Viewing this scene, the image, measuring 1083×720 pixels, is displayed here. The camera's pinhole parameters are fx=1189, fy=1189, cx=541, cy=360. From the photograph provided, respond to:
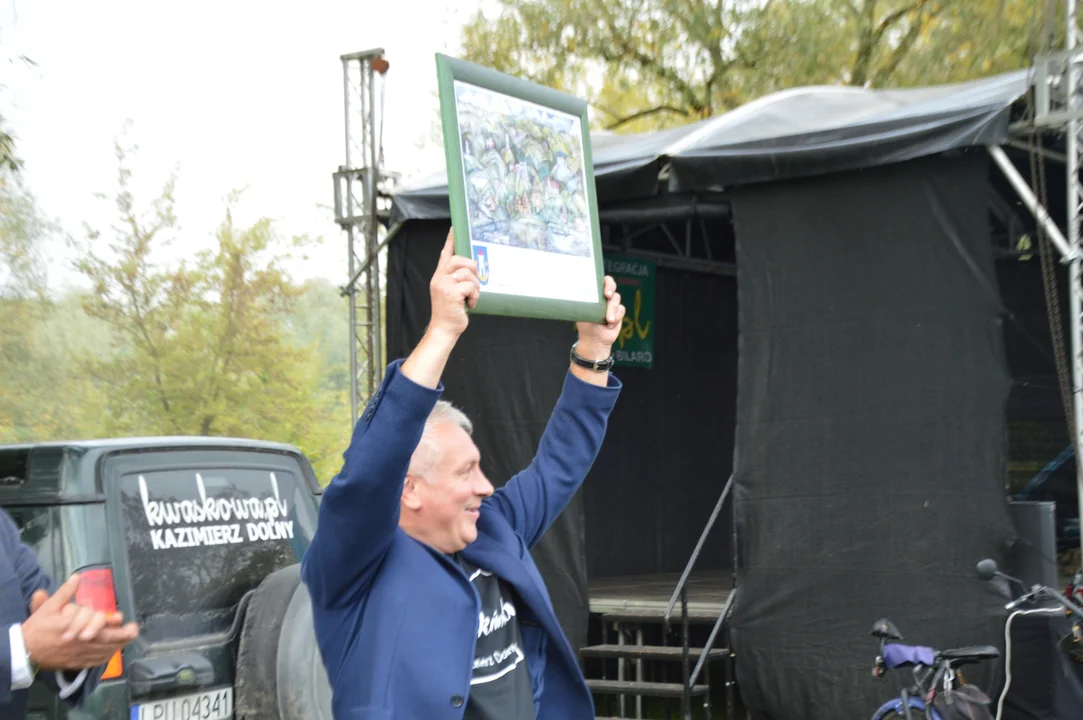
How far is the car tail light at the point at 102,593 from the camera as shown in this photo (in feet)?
13.5

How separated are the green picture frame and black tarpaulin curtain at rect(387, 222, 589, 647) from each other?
5.92 m

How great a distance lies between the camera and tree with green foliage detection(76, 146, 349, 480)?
18266 mm

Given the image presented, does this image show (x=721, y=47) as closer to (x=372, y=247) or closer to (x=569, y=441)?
(x=372, y=247)

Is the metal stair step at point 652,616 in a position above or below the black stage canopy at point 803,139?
below

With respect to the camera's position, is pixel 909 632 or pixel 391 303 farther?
pixel 391 303

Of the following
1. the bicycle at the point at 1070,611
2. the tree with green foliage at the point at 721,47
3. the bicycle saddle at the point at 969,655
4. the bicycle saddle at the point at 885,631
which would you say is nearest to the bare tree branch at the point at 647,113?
the tree with green foliage at the point at 721,47

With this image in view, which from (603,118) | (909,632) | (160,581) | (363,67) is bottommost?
(909,632)

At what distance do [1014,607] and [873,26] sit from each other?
1384 cm

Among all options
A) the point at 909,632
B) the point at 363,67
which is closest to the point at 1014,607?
the point at 909,632

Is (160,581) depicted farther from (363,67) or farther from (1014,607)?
(363,67)

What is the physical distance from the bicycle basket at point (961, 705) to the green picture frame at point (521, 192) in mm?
3575

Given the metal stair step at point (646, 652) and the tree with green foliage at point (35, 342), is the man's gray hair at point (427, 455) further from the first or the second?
the tree with green foliage at point (35, 342)

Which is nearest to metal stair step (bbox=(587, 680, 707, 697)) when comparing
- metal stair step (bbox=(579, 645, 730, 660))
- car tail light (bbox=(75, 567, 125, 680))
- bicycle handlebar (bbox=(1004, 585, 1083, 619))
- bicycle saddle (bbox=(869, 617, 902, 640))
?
metal stair step (bbox=(579, 645, 730, 660))

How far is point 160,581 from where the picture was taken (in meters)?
4.41
